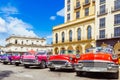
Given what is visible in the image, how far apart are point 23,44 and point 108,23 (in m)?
64.1

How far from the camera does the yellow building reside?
47.5 metres

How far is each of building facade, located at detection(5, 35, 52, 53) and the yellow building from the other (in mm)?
43044

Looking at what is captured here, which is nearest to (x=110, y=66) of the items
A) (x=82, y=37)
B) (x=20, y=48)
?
(x=82, y=37)

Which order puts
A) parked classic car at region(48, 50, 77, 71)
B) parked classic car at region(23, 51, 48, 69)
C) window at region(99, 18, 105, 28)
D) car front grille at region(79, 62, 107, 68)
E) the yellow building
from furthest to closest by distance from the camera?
the yellow building → window at region(99, 18, 105, 28) → parked classic car at region(23, 51, 48, 69) → parked classic car at region(48, 50, 77, 71) → car front grille at region(79, 62, 107, 68)

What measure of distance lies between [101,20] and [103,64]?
109 ft

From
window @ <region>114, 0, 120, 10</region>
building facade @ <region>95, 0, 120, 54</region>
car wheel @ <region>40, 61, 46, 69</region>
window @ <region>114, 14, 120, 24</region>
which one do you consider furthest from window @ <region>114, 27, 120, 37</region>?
car wheel @ <region>40, 61, 46, 69</region>

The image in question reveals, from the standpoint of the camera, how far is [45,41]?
110250 millimetres

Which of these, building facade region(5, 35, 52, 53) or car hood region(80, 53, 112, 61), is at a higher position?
building facade region(5, 35, 52, 53)

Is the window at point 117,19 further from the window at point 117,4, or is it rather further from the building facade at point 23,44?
the building facade at point 23,44

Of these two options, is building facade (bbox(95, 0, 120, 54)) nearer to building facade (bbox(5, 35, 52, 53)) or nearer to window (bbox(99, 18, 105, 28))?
window (bbox(99, 18, 105, 28))

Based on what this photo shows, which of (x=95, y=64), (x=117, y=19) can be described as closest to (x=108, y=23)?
(x=117, y=19)

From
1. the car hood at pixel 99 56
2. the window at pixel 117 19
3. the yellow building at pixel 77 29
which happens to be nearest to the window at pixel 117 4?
the window at pixel 117 19

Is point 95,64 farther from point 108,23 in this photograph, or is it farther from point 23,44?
point 23,44

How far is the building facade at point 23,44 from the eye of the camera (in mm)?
99812
